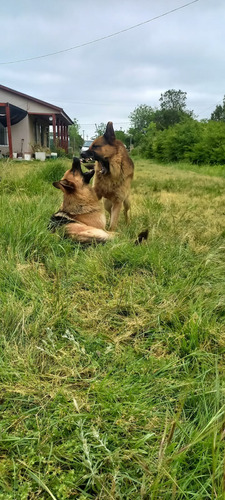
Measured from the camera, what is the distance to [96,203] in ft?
12.2

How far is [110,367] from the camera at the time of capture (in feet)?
5.00

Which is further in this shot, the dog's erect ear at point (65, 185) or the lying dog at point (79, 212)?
the dog's erect ear at point (65, 185)

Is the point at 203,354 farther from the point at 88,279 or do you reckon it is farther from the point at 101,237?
the point at 101,237

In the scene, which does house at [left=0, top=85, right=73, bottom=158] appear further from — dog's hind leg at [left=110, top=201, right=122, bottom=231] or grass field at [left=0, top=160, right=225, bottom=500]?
grass field at [left=0, top=160, right=225, bottom=500]

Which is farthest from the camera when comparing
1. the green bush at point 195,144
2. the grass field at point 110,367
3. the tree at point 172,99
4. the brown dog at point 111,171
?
the tree at point 172,99

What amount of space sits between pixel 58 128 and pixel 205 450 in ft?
90.5

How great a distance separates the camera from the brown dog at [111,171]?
4.08m

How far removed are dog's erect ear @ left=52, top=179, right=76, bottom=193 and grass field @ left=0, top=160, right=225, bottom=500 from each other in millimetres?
527

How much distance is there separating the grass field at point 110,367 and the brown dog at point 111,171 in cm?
124

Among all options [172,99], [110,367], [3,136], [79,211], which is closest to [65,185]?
[79,211]

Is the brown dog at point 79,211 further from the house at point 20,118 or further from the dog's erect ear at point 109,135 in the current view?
the house at point 20,118

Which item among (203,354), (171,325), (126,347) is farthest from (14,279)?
(203,354)

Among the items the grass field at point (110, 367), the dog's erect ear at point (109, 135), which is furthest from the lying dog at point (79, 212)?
the dog's erect ear at point (109, 135)

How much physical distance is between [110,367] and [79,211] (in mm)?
2314
